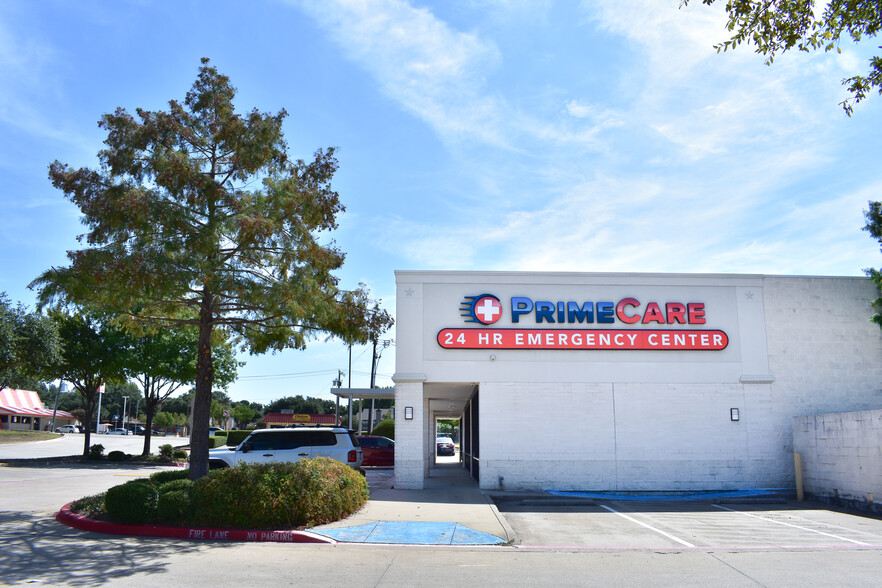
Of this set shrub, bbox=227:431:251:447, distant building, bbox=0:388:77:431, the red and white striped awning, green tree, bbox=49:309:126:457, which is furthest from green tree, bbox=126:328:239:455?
the red and white striped awning

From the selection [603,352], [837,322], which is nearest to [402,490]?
[603,352]

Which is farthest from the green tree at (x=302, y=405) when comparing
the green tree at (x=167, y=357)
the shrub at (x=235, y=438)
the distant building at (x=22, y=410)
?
the green tree at (x=167, y=357)

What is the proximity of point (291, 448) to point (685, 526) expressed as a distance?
10236 mm

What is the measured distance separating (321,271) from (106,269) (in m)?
3.78

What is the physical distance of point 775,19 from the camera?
736 centimetres

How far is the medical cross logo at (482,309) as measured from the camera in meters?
17.8

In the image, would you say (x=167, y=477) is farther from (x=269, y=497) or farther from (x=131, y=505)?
(x=269, y=497)

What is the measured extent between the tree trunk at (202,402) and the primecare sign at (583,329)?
22.3 ft

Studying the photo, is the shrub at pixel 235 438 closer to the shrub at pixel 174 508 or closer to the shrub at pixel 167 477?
the shrub at pixel 167 477

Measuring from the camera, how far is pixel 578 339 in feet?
58.1

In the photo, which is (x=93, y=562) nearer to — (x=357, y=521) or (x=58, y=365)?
(x=357, y=521)

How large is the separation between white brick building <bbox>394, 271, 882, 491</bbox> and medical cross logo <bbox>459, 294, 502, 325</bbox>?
0.04 meters

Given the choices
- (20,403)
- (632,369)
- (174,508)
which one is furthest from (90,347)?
(20,403)

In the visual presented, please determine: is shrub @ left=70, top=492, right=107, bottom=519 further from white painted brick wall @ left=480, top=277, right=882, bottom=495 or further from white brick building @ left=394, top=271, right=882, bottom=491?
white painted brick wall @ left=480, top=277, right=882, bottom=495
